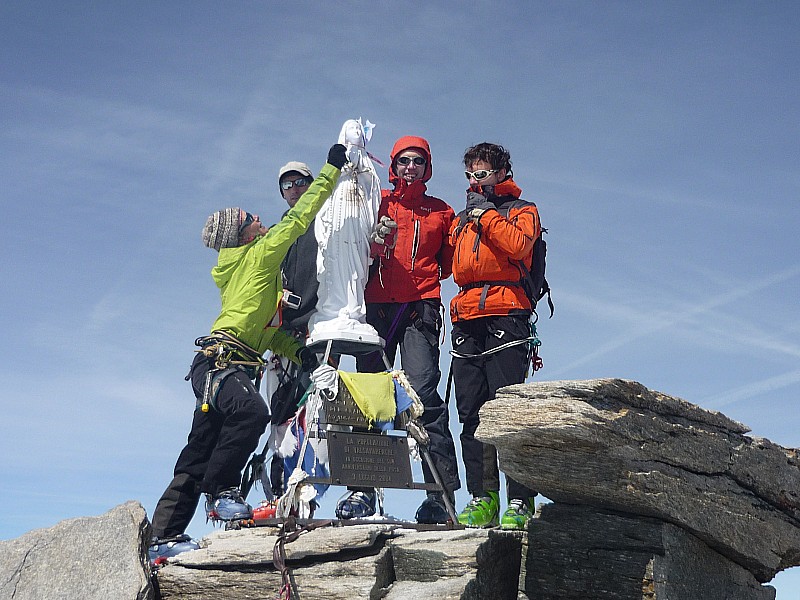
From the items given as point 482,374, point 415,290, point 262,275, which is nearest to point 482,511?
point 482,374

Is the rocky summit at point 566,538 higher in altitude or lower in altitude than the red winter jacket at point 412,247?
lower

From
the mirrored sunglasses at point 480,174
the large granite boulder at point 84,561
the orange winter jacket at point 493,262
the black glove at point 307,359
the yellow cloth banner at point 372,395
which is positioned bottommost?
the large granite boulder at point 84,561

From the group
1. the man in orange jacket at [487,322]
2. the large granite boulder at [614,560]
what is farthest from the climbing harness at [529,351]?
the large granite boulder at [614,560]

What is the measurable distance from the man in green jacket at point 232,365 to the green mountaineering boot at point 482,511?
212 centimetres

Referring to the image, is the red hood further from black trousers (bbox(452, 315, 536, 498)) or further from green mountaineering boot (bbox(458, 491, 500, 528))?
green mountaineering boot (bbox(458, 491, 500, 528))

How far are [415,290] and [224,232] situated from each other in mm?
2102

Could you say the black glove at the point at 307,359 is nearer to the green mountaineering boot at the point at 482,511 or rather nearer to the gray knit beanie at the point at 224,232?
the gray knit beanie at the point at 224,232

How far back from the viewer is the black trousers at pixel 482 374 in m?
9.09

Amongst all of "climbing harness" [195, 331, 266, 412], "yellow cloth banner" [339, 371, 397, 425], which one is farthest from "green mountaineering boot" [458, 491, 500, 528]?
"climbing harness" [195, 331, 266, 412]

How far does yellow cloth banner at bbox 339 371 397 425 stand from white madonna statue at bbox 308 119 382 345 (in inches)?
16.8

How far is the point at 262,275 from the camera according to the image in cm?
955

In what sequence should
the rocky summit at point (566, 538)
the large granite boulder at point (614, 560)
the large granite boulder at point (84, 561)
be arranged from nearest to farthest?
1. the rocky summit at point (566, 538)
2. the large granite boulder at point (614, 560)
3. the large granite boulder at point (84, 561)

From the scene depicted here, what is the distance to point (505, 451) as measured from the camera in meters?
7.53

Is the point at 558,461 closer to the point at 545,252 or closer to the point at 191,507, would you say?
the point at 545,252
